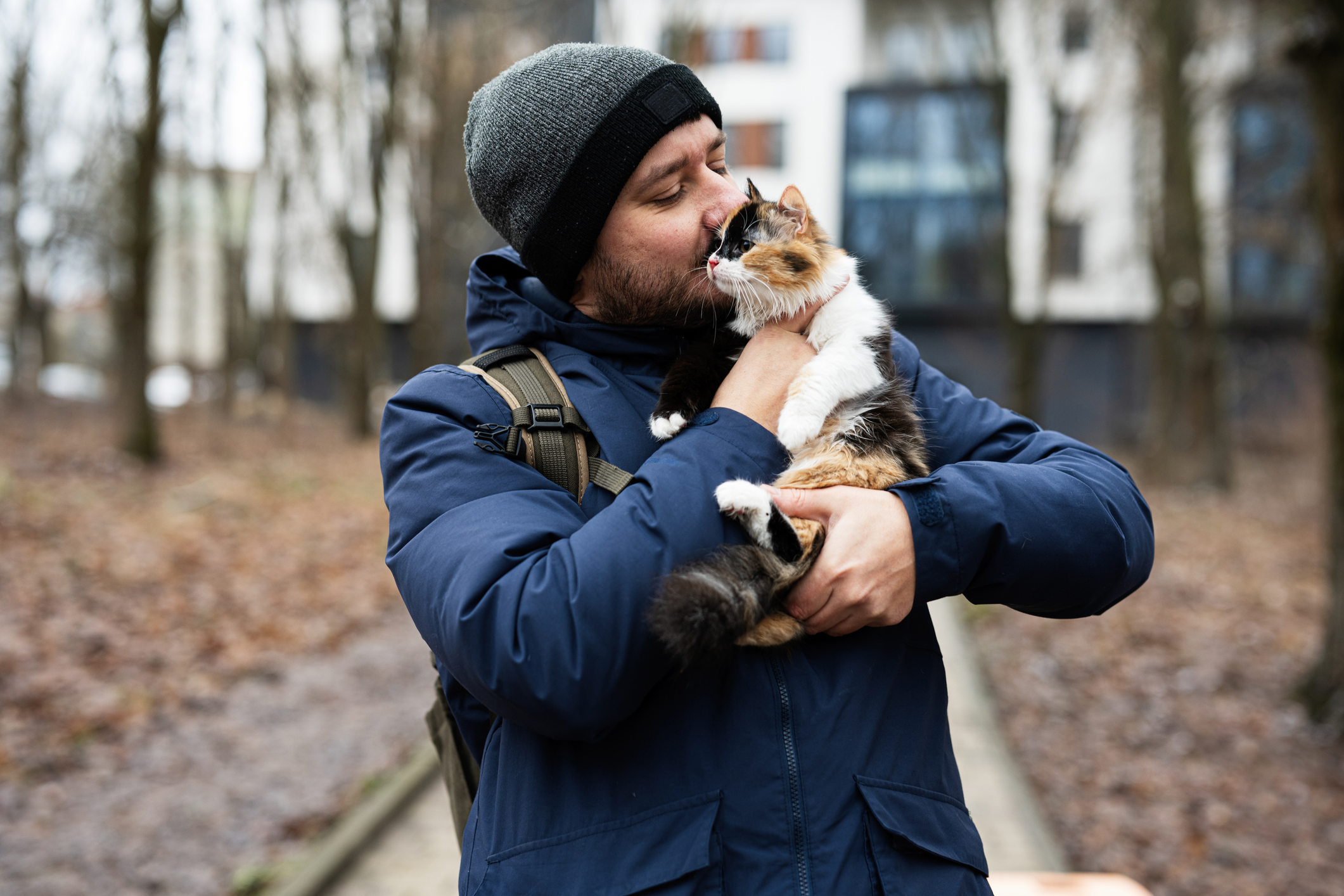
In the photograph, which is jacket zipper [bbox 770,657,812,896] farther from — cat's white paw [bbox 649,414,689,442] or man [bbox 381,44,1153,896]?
cat's white paw [bbox 649,414,689,442]

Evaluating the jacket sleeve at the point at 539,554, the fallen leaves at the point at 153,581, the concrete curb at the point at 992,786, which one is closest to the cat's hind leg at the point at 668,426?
the jacket sleeve at the point at 539,554

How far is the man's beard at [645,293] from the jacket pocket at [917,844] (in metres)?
1.07

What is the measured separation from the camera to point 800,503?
1756 mm

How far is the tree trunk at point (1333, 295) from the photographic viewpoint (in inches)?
231

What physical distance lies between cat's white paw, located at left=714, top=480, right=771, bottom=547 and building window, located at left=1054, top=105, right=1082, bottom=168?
1948cm

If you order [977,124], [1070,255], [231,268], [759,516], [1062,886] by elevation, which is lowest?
[1062,886]

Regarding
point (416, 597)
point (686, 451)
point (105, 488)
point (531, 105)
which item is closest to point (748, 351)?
point (686, 451)

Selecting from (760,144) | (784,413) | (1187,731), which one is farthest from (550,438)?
(760,144)

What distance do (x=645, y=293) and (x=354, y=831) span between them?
13.5 feet

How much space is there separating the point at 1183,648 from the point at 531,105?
823 cm

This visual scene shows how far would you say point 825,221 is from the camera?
3253cm

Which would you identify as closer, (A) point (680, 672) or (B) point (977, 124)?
(A) point (680, 672)

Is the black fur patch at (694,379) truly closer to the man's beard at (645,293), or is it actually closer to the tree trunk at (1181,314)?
the man's beard at (645,293)

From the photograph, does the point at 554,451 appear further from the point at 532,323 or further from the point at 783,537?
the point at 783,537
